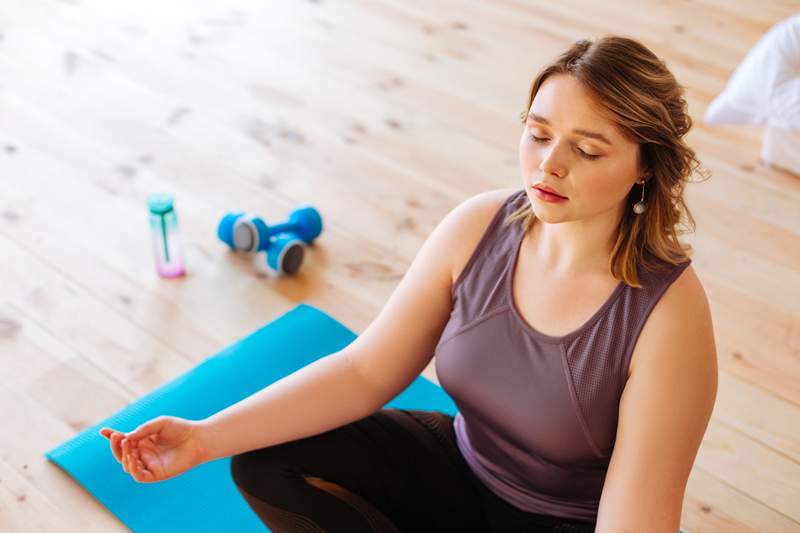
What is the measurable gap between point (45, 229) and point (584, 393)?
1624 mm

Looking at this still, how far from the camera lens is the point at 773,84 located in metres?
2.83

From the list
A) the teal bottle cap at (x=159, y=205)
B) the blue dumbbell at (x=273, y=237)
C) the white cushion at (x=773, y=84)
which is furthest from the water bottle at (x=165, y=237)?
the white cushion at (x=773, y=84)

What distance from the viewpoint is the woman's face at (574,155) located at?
1.25m

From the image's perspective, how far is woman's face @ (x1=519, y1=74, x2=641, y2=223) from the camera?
1.25 metres

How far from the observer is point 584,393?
1.35m

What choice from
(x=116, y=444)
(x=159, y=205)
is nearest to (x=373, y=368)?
(x=116, y=444)

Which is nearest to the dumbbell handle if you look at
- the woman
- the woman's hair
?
the woman

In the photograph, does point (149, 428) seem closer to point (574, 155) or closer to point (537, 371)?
point (537, 371)

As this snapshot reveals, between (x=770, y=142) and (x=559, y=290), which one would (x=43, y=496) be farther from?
(x=770, y=142)

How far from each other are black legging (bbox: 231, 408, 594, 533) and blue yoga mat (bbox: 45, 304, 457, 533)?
1.13 feet

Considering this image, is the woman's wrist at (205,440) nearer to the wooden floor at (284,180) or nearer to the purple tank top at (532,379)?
the purple tank top at (532,379)

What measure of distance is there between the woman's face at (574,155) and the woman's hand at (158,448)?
0.56m

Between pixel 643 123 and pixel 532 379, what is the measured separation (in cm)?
37

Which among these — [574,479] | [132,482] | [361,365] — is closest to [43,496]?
[132,482]
